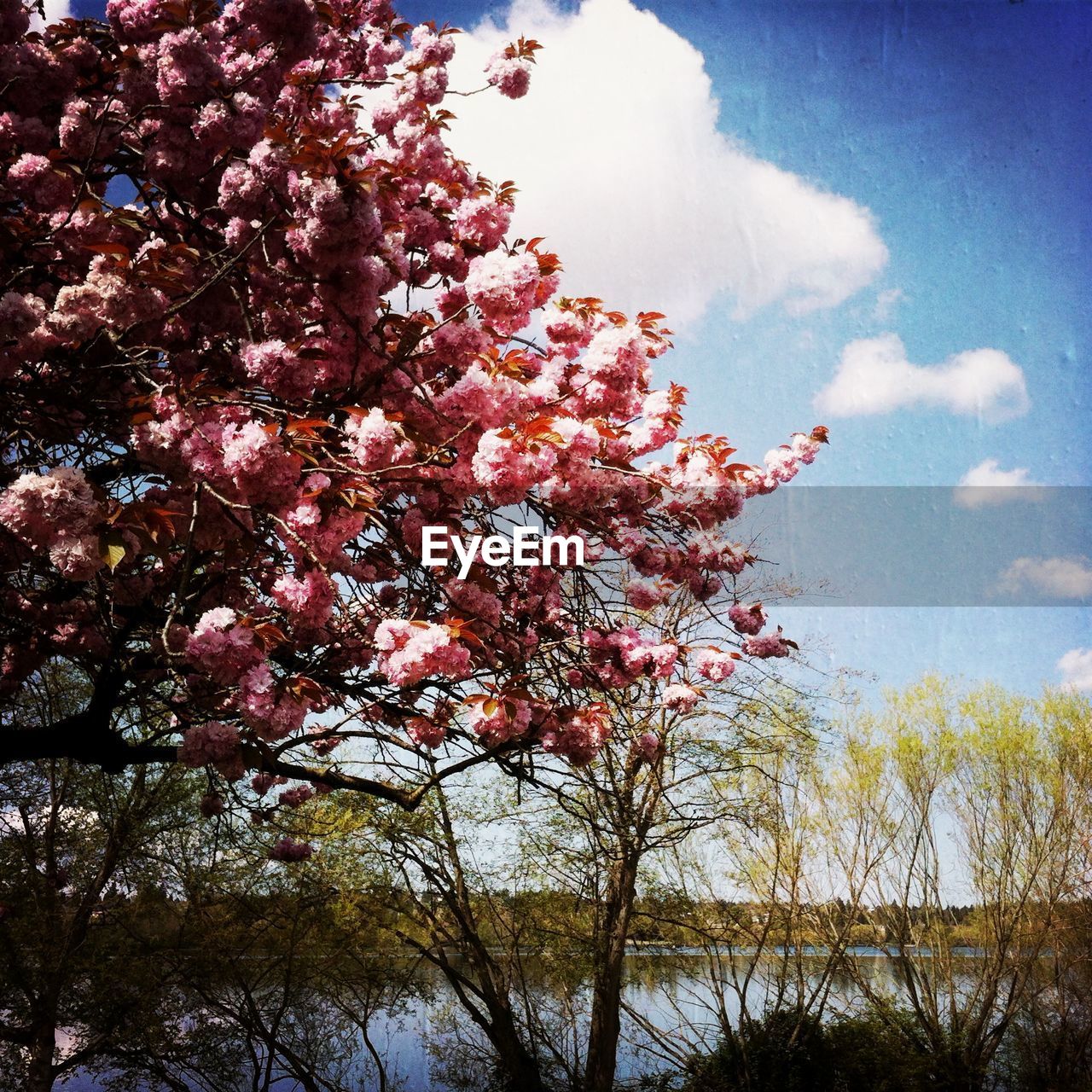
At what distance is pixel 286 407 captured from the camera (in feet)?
6.14

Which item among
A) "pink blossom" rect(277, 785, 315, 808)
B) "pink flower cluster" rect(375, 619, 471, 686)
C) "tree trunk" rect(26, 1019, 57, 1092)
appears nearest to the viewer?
"pink flower cluster" rect(375, 619, 471, 686)

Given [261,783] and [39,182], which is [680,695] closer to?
[261,783]

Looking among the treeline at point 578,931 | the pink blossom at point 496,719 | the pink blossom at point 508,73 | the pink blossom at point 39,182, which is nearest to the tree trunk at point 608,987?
the treeline at point 578,931

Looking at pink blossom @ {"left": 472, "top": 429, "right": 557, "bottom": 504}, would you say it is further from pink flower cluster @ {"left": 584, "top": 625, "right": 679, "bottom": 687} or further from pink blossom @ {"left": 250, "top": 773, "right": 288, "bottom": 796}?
pink blossom @ {"left": 250, "top": 773, "right": 288, "bottom": 796}

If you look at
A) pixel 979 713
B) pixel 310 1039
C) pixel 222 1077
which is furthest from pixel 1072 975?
pixel 222 1077

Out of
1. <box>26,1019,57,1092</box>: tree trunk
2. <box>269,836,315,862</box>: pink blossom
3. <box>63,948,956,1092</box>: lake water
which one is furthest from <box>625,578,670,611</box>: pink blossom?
<box>26,1019,57,1092</box>: tree trunk

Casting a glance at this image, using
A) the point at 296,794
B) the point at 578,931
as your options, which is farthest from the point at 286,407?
the point at 578,931

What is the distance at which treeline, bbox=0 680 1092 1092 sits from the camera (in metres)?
5.84

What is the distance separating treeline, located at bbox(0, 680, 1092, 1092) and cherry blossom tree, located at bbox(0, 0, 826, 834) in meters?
3.18

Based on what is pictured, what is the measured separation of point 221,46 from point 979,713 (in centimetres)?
841

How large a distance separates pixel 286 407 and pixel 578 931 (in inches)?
222

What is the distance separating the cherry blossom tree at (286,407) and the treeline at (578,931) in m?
3.18

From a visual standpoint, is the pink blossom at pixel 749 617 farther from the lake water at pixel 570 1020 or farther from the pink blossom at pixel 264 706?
the lake water at pixel 570 1020

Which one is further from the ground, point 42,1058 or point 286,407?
point 286,407
